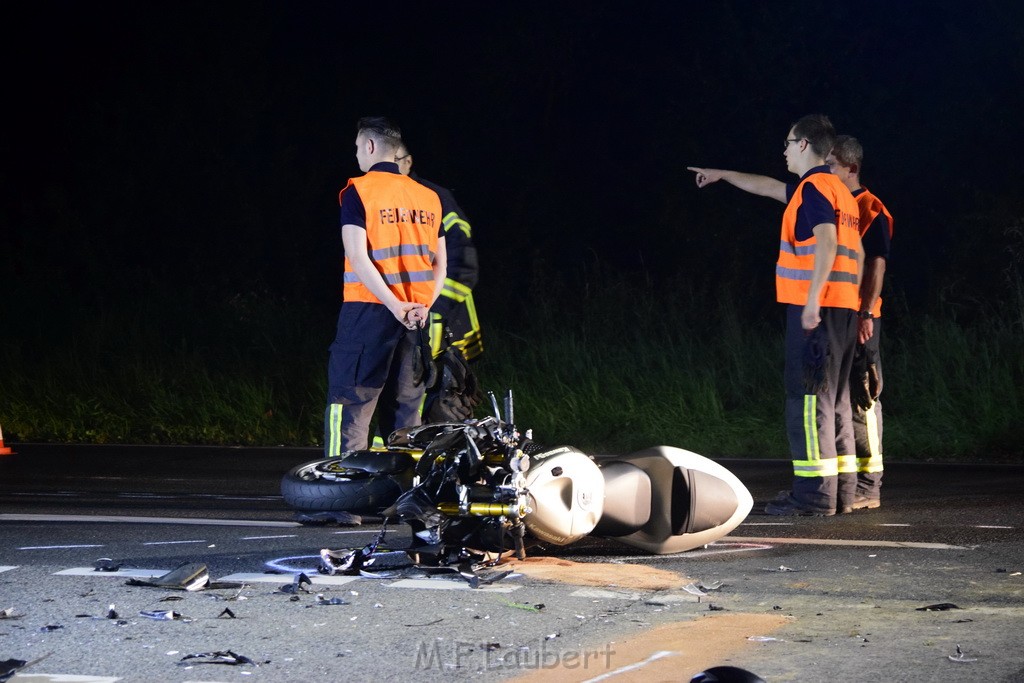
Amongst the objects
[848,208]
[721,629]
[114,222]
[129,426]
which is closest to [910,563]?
[721,629]

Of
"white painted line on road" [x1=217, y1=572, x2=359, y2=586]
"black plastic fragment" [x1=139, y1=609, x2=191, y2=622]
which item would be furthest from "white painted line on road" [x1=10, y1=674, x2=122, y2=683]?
"white painted line on road" [x1=217, y1=572, x2=359, y2=586]

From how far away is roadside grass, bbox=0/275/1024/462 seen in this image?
13484 millimetres

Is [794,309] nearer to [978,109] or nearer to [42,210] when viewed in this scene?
[978,109]

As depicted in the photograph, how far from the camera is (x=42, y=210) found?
2825 cm

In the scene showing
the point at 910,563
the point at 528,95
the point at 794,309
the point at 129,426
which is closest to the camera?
the point at 910,563

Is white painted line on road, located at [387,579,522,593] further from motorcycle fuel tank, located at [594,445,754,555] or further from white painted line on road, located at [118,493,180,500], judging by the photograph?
white painted line on road, located at [118,493,180,500]

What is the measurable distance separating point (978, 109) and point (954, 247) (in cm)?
270

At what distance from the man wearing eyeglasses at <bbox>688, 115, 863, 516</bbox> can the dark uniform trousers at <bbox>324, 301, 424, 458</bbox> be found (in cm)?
210

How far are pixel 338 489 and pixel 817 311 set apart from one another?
276 centimetres

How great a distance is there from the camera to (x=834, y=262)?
8852mm

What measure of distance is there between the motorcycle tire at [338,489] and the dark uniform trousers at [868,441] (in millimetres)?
3029

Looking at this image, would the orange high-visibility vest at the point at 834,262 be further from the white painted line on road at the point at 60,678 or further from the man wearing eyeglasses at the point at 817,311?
the white painted line on road at the point at 60,678

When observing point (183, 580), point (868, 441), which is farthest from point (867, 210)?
point (183, 580)

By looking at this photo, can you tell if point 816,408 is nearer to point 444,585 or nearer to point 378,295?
point 378,295
